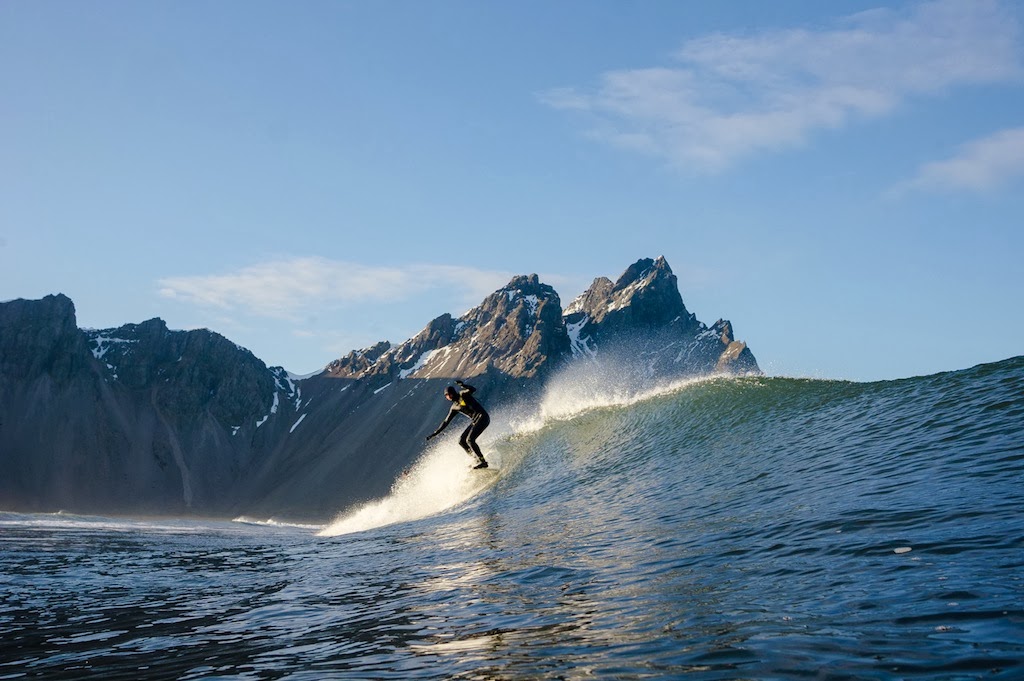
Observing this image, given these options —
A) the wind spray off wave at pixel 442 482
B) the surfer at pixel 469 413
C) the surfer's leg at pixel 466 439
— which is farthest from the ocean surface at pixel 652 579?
the surfer's leg at pixel 466 439

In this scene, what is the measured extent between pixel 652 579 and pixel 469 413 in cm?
1967

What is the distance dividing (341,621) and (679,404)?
25.9 m

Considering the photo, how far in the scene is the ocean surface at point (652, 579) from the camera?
7.36 m

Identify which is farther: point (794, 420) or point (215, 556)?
point (794, 420)

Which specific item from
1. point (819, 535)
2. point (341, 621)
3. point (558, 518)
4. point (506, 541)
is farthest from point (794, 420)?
point (341, 621)

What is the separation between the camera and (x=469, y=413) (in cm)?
3012

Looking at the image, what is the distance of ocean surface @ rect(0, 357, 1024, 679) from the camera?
7.36m

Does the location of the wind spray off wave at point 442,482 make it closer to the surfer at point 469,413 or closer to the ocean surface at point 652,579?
the surfer at point 469,413

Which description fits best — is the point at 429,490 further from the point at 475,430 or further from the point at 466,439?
the point at 475,430

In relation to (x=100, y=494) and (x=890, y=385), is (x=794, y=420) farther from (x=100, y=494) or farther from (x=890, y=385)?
(x=100, y=494)

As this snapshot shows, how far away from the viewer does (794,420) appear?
25.5m

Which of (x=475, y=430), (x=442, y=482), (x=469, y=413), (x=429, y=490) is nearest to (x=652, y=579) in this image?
(x=469, y=413)

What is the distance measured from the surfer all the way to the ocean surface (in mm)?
5564

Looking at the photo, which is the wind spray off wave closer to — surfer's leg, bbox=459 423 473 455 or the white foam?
the white foam
